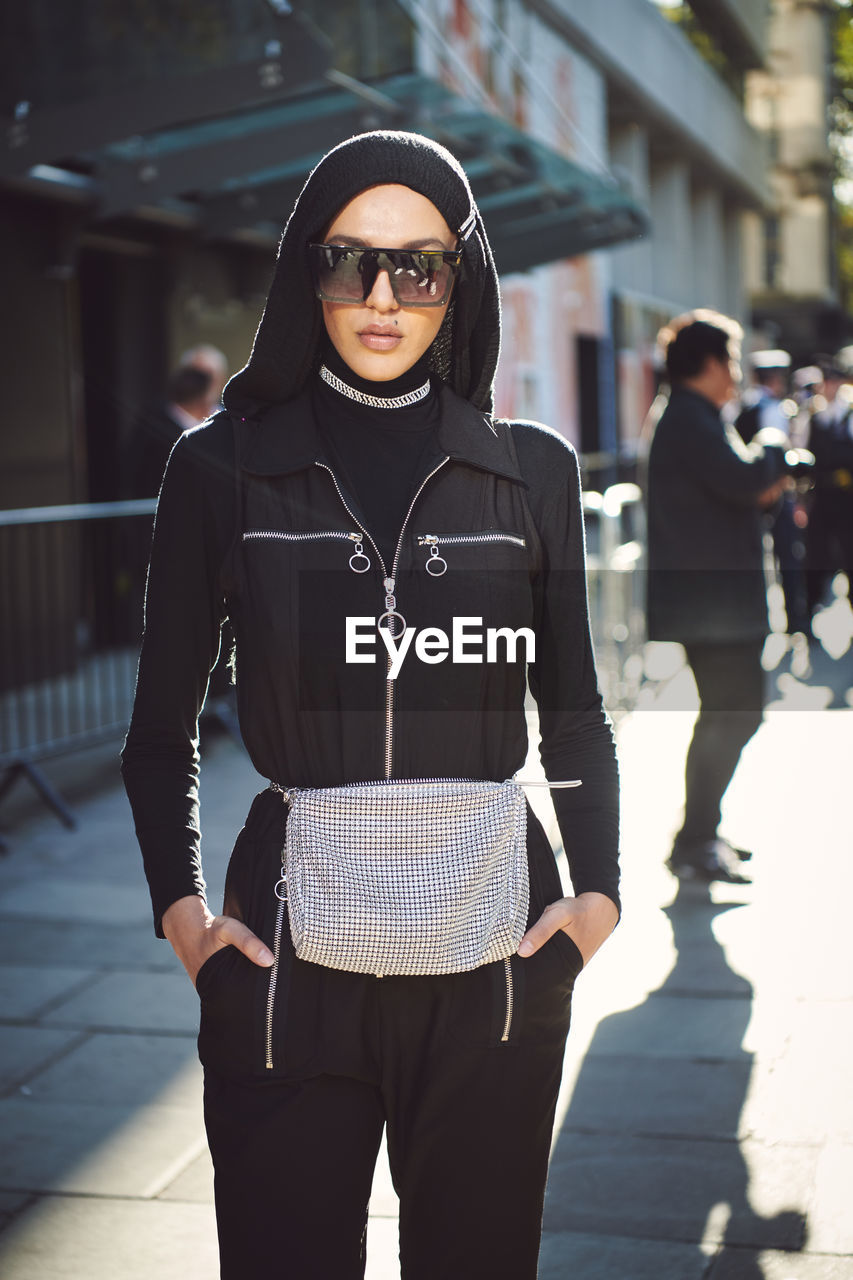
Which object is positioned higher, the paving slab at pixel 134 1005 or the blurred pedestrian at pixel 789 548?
the blurred pedestrian at pixel 789 548

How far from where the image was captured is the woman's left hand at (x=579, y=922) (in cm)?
197

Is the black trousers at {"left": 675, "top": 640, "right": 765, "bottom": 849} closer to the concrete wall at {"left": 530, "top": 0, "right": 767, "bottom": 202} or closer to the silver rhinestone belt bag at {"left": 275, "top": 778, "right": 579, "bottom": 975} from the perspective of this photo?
the silver rhinestone belt bag at {"left": 275, "top": 778, "right": 579, "bottom": 975}

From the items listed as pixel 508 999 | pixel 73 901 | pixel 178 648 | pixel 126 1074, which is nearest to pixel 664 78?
pixel 73 901

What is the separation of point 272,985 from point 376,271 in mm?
843

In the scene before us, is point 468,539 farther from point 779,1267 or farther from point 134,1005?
point 134,1005

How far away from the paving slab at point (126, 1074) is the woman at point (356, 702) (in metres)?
2.15

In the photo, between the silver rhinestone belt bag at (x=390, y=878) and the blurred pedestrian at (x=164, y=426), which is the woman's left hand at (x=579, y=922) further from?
the blurred pedestrian at (x=164, y=426)

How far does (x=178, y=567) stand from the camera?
6.42 ft

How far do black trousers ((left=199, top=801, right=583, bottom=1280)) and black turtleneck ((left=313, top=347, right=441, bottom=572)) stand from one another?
43 centimetres

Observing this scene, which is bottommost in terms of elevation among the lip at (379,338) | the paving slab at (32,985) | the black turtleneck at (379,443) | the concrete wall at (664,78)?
the paving slab at (32,985)

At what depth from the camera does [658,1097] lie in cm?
398

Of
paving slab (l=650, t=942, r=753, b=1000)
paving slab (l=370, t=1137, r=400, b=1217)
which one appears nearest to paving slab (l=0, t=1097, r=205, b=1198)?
paving slab (l=370, t=1137, r=400, b=1217)

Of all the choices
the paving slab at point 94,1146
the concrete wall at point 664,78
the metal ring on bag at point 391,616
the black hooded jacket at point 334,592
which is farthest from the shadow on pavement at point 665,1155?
the concrete wall at point 664,78

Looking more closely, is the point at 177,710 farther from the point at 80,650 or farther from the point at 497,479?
the point at 80,650
